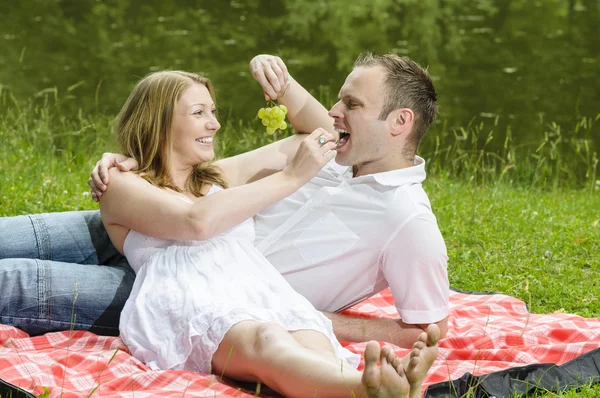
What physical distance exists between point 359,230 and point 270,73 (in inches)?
36.5

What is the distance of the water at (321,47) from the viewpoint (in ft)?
40.8

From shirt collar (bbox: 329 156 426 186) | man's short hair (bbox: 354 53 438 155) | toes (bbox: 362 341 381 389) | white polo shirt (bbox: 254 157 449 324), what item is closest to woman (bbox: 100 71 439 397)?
toes (bbox: 362 341 381 389)

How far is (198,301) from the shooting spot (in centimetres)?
358

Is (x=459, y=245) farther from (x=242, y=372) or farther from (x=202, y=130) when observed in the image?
(x=242, y=372)

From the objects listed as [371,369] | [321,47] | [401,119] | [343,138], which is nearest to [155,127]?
[343,138]

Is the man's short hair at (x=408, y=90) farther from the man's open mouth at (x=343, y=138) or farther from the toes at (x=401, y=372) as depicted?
the toes at (x=401, y=372)

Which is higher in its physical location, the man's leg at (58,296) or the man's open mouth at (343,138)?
the man's open mouth at (343,138)

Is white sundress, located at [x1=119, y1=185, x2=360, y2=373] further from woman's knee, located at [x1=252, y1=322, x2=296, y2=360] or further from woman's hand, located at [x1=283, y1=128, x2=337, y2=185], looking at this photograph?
woman's hand, located at [x1=283, y1=128, x2=337, y2=185]

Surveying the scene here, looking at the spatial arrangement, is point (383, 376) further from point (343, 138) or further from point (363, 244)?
point (343, 138)

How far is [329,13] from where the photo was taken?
18.2 metres

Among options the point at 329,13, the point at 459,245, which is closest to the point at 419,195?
the point at 459,245

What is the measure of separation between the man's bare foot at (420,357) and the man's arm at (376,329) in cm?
105

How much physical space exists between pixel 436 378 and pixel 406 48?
12350mm

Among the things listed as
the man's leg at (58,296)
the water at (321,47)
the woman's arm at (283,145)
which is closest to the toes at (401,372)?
the man's leg at (58,296)
